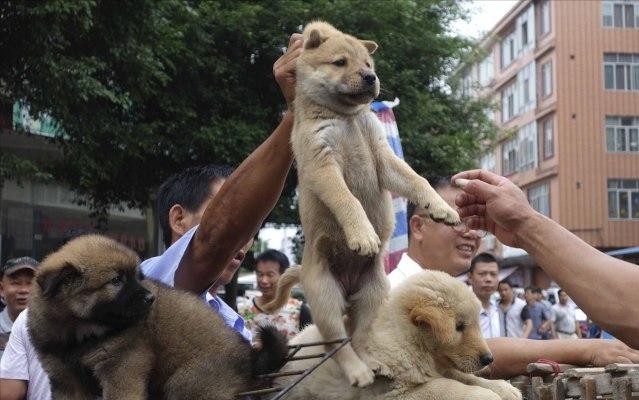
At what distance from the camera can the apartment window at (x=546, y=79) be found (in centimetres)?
4909

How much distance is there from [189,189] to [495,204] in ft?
6.68

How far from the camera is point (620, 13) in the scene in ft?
157

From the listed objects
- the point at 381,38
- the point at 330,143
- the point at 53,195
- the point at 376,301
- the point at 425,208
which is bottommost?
the point at 376,301

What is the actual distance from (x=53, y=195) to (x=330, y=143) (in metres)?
20.9

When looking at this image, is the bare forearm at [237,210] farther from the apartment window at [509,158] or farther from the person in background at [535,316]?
the apartment window at [509,158]

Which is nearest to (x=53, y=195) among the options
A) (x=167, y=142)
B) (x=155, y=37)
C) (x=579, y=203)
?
(x=167, y=142)

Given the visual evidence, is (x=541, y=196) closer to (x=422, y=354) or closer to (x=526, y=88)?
(x=526, y=88)

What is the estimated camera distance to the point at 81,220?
2402cm

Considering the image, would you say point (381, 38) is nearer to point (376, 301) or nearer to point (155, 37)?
point (155, 37)

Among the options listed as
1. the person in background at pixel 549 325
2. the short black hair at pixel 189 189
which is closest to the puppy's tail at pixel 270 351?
the short black hair at pixel 189 189

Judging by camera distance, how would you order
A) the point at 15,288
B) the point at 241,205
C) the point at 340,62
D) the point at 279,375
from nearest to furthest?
the point at 279,375
the point at 340,62
the point at 241,205
the point at 15,288

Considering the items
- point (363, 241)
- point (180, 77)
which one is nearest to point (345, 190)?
point (363, 241)

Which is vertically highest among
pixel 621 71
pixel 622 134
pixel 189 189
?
pixel 621 71

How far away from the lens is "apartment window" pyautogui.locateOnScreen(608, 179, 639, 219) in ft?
155
